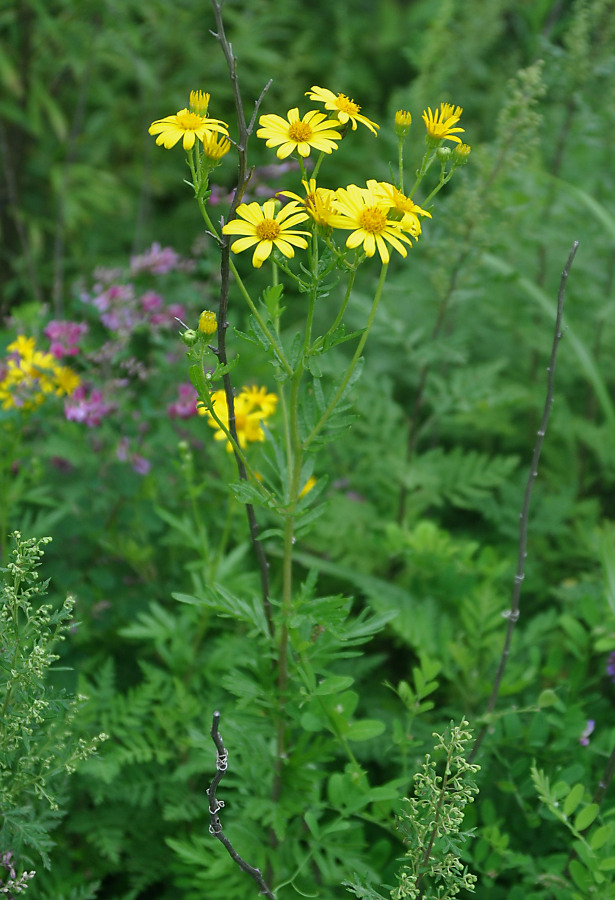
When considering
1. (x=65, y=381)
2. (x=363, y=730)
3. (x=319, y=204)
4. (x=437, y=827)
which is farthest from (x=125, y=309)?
(x=437, y=827)

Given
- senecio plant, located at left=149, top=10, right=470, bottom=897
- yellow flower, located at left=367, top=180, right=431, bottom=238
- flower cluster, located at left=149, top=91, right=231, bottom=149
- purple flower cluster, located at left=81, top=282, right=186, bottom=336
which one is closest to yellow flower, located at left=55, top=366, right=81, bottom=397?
Result: purple flower cluster, located at left=81, top=282, right=186, bottom=336

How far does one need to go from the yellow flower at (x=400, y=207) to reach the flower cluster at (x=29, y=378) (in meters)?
0.79

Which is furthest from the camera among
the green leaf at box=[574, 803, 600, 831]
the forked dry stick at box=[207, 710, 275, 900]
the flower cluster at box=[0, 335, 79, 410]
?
the flower cluster at box=[0, 335, 79, 410]

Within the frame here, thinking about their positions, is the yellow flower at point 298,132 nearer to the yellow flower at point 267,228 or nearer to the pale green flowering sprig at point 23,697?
the yellow flower at point 267,228

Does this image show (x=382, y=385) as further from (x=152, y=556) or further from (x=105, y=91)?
(x=105, y=91)

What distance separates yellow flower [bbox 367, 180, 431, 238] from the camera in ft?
2.99

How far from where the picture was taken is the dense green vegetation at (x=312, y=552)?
3.59ft

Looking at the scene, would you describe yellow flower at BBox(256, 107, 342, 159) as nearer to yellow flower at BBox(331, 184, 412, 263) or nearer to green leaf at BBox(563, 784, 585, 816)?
yellow flower at BBox(331, 184, 412, 263)

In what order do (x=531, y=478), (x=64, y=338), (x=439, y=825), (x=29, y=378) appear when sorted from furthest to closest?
(x=64, y=338) < (x=29, y=378) < (x=531, y=478) < (x=439, y=825)

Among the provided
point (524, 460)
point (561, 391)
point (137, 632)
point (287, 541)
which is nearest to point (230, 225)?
point (287, 541)

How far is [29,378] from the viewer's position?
1.47 m

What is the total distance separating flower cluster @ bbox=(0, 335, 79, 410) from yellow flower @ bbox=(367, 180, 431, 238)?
79cm

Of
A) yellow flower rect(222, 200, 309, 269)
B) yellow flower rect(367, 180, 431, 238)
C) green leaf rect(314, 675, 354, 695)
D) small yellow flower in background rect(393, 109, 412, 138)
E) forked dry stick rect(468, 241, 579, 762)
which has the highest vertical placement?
small yellow flower in background rect(393, 109, 412, 138)

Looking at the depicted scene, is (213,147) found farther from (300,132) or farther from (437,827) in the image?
(437,827)
